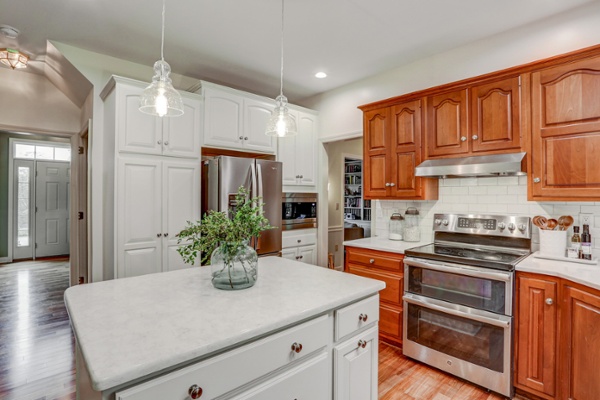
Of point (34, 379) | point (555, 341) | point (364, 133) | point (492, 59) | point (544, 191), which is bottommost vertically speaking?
point (34, 379)

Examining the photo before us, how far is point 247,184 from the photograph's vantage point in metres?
3.08

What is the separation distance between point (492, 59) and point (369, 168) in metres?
1.38

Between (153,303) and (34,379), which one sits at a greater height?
(153,303)

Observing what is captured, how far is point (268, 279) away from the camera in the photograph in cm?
163

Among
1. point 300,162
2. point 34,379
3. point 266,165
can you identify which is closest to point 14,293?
point 34,379

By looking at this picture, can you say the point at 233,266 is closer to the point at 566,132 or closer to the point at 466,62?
the point at 566,132

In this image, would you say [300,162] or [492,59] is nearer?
[492,59]

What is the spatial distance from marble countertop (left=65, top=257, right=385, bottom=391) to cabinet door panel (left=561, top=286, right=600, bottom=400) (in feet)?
3.83

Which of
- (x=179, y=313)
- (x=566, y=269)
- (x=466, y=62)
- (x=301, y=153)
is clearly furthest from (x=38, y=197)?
(x=566, y=269)

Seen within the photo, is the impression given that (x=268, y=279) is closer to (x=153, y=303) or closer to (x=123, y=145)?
(x=153, y=303)

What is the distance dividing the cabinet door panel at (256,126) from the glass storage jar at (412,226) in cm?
166

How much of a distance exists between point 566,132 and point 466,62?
1090mm

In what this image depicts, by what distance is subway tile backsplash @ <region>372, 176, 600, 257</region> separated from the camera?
7.36 feet

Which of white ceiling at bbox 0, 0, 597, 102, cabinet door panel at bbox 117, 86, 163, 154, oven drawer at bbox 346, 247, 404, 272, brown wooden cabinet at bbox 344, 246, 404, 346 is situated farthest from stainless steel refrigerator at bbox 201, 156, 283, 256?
white ceiling at bbox 0, 0, 597, 102
